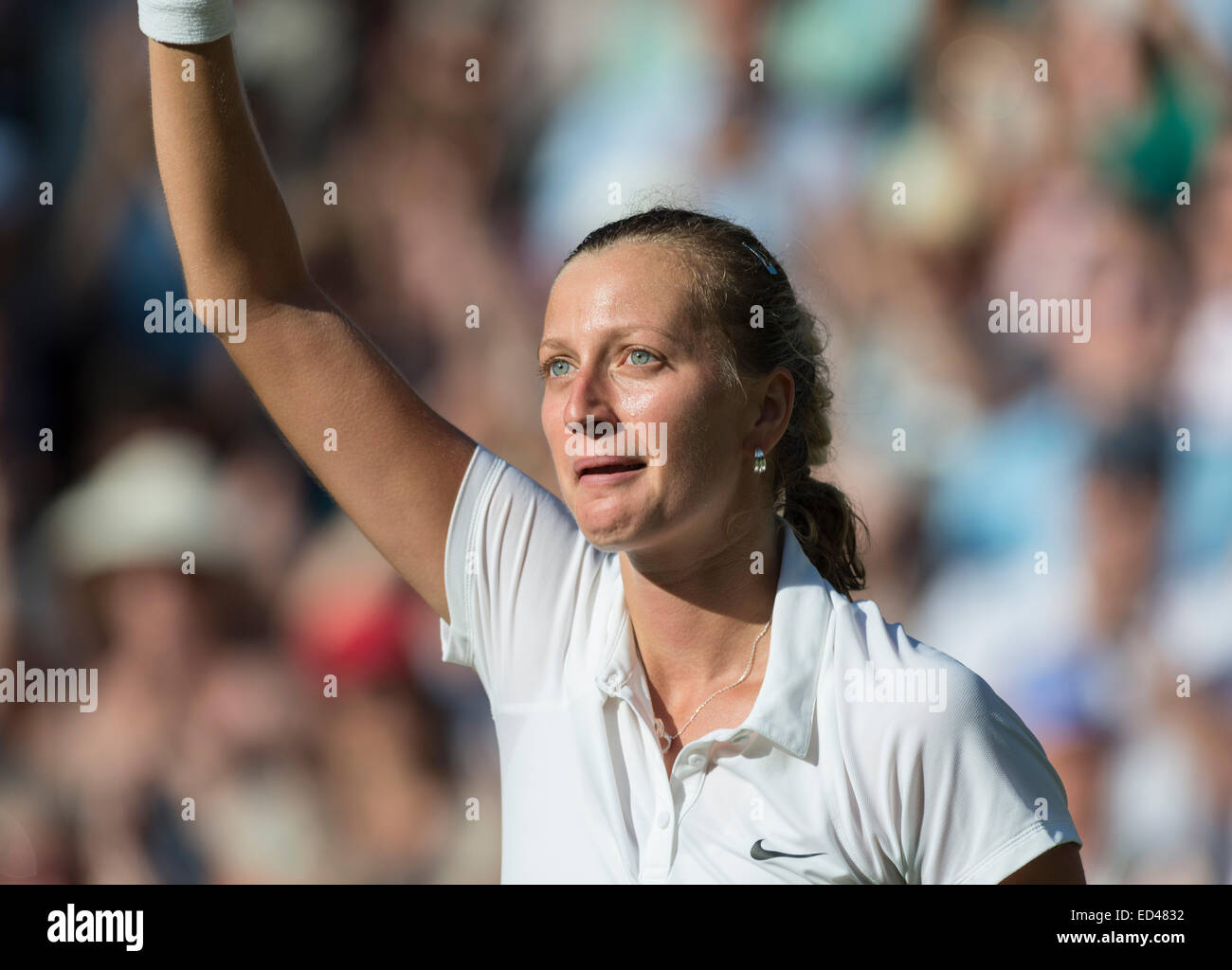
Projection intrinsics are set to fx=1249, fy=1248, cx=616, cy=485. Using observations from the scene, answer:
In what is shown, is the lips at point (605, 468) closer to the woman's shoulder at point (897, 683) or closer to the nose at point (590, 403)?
the nose at point (590, 403)

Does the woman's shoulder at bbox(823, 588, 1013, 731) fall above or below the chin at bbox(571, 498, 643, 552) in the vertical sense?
below

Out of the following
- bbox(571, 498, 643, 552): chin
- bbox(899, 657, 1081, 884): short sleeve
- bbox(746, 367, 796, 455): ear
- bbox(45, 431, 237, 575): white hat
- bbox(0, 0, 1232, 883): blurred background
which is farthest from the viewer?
bbox(45, 431, 237, 575): white hat

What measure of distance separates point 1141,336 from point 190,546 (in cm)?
235

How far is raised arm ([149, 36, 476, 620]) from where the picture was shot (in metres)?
1.34

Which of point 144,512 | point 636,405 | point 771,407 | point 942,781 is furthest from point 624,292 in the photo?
point 144,512

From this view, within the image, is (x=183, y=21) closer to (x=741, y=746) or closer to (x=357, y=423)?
(x=357, y=423)

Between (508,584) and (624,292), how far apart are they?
14.0 inches

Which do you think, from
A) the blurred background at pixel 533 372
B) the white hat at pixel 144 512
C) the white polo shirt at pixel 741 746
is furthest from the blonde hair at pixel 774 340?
the white hat at pixel 144 512

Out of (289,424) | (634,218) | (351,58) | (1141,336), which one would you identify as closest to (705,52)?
(351,58)

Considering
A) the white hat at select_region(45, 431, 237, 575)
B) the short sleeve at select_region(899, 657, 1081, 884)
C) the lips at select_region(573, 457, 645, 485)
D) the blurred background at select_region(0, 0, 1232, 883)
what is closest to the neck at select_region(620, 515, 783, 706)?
the lips at select_region(573, 457, 645, 485)

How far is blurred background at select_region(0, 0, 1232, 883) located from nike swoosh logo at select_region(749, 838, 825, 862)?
1.57 m

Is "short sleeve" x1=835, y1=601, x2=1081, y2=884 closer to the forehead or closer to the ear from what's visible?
the ear

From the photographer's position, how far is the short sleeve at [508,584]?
1.42 meters

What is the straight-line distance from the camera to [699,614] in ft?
4.63
